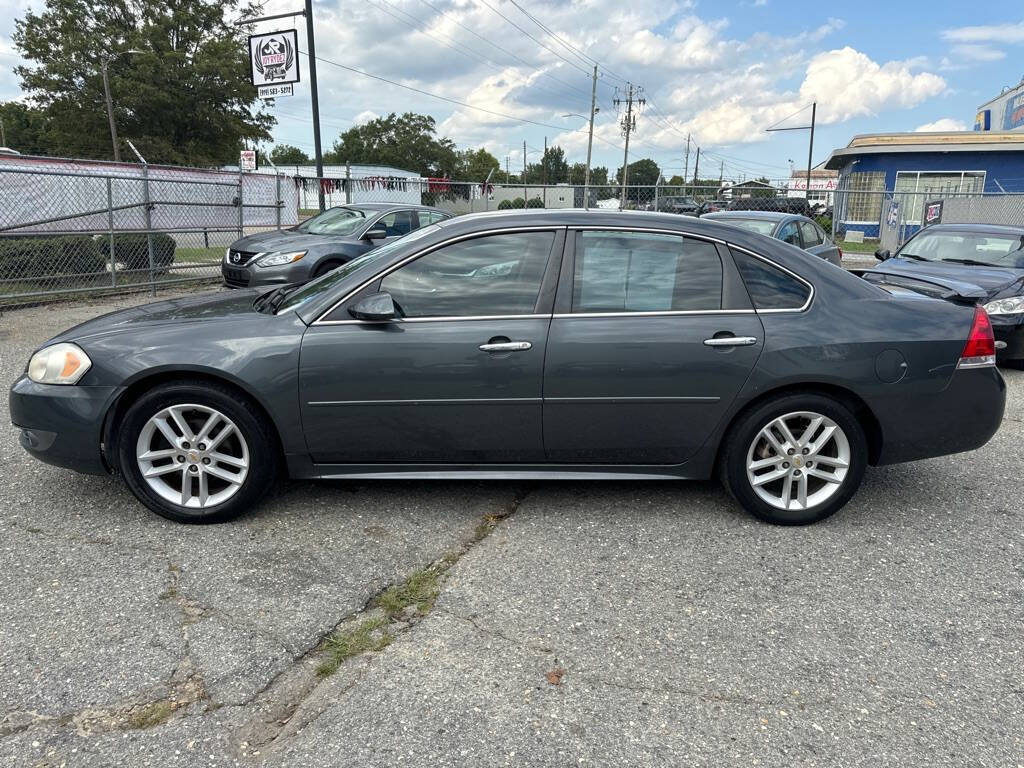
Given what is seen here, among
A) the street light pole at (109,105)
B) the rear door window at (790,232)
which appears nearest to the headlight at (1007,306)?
the rear door window at (790,232)

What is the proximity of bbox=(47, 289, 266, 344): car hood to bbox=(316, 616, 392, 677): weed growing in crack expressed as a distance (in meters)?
1.70

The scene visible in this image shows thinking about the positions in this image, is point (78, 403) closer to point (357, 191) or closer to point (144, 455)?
point (144, 455)

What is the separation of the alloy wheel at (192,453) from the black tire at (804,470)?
240 cm

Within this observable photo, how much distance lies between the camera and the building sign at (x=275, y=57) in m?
15.8

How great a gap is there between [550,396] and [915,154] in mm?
30464

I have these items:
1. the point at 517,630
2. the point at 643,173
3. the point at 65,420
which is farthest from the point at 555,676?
the point at 643,173

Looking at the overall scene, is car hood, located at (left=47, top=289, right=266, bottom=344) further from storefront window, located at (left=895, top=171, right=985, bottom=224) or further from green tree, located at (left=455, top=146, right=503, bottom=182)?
green tree, located at (left=455, top=146, right=503, bottom=182)

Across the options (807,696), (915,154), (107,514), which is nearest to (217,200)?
(107,514)

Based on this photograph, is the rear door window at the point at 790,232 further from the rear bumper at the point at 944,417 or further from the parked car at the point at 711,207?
the rear bumper at the point at 944,417

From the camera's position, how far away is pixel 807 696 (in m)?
2.42

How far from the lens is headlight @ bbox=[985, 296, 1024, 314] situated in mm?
6969

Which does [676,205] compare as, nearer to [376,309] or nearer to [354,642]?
[376,309]

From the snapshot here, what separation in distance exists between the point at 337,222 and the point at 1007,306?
8425 mm

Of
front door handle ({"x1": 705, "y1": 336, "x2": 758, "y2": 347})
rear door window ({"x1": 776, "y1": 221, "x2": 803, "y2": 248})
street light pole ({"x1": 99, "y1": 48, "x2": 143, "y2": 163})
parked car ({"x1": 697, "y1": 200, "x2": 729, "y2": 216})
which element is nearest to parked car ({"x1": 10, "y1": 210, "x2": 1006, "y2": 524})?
front door handle ({"x1": 705, "y1": 336, "x2": 758, "y2": 347})
